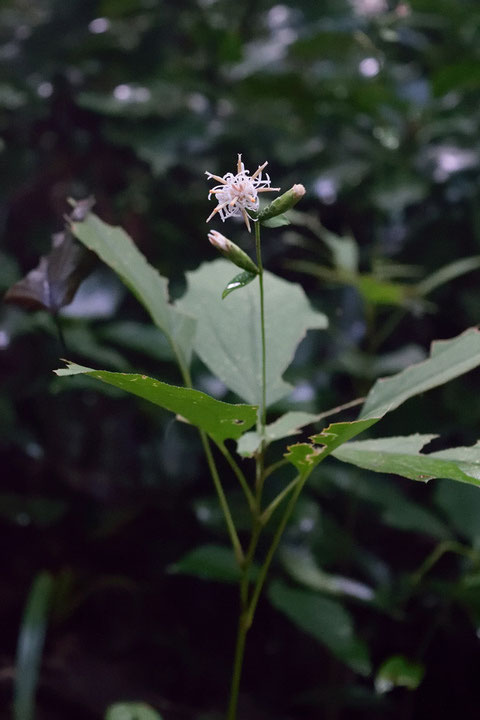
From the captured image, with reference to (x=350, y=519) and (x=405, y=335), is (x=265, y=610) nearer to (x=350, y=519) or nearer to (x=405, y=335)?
(x=350, y=519)

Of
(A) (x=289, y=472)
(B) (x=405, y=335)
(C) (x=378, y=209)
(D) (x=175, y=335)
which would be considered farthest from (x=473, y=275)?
(D) (x=175, y=335)

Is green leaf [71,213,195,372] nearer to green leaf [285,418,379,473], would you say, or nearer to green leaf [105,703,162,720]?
green leaf [285,418,379,473]

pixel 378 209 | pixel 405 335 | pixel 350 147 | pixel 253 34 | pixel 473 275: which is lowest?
pixel 405 335

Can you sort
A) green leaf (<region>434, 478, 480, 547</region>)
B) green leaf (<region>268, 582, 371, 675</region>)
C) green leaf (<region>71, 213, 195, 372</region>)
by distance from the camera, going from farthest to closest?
1. green leaf (<region>434, 478, 480, 547</region>)
2. green leaf (<region>268, 582, 371, 675</region>)
3. green leaf (<region>71, 213, 195, 372</region>)

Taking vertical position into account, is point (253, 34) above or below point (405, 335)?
above

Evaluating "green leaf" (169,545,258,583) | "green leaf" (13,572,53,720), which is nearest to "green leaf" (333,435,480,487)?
"green leaf" (169,545,258,583)

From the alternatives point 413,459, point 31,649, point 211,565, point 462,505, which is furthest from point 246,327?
point 31,649

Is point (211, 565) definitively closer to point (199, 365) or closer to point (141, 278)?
point (199, 365)

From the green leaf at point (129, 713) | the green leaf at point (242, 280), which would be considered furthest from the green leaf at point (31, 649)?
the green leaf at point (242, 280)
